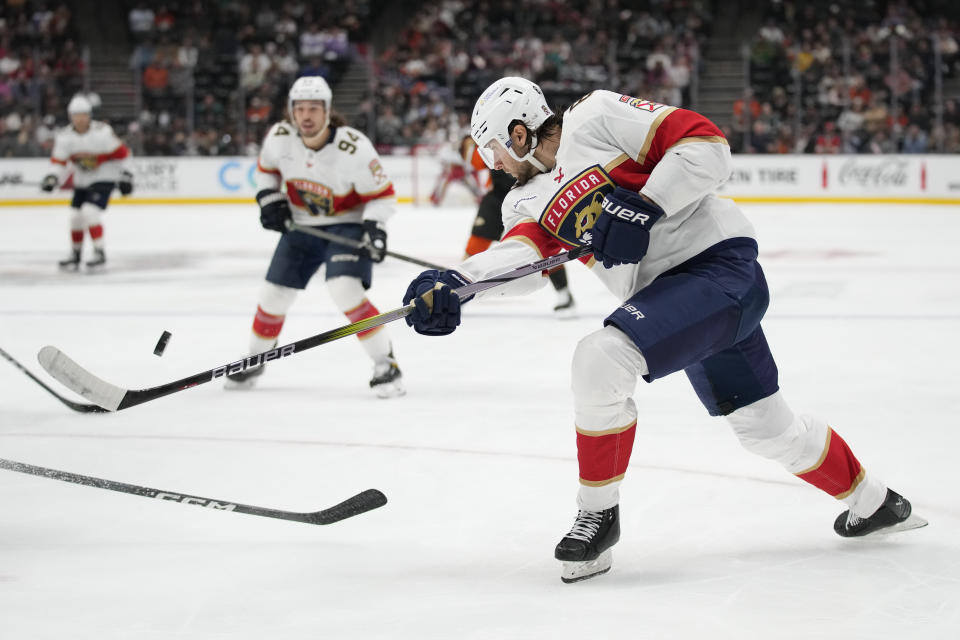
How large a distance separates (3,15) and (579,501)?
1757cm

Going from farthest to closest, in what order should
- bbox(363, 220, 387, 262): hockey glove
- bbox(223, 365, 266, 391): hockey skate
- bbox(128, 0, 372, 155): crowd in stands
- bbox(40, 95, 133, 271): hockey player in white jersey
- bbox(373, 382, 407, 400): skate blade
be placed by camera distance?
bbox(128, 0, 372, 155): crowd in stands
bbox(40, 95, 133, 271): hockey player in white jersey
bbox(223, 365, 266, 391): hockey skate
bbox(363, 220, 387, 262): hockey glove
bbox(373, 382, 407, 400): skate blade

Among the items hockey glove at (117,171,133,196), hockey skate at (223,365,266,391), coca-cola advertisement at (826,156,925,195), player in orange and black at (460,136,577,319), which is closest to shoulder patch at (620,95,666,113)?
hockey skate at (223,365,266,391)

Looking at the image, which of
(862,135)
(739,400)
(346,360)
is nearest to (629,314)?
(739,400)

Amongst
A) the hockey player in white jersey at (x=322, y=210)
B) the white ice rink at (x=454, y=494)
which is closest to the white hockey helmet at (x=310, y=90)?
the hockey player in white jersey at (x=322, y=210)

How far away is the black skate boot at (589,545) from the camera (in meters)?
2.22

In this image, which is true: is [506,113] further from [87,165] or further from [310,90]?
[87,165]

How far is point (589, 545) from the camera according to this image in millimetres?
2223

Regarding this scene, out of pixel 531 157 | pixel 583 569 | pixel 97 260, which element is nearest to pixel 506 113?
pixel 531 157

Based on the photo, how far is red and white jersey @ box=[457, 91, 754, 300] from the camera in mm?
2182

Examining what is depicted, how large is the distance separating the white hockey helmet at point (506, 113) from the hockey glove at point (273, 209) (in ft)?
7.01

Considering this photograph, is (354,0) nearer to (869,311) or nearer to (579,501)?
(869,311)

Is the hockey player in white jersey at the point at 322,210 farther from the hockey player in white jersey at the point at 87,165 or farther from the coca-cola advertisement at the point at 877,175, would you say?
the coca-cola advertisement at the point at 877,175

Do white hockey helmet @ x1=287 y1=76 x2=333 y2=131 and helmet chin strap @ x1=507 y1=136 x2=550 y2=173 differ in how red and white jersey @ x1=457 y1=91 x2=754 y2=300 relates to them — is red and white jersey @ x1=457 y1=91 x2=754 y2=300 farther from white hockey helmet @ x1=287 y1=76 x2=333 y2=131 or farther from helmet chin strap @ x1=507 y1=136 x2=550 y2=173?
white hockey helmet @ x1=287 y1=76 x2=333 y2=131

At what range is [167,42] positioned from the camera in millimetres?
16828
